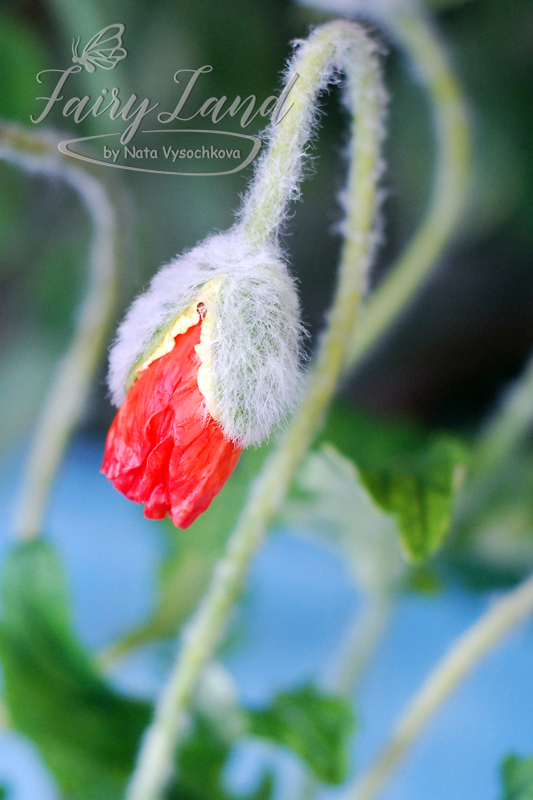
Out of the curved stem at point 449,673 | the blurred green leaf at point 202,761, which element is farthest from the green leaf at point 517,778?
the blurred green leaf at point 202,761

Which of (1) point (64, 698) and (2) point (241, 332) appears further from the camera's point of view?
(1) point (64, 698)

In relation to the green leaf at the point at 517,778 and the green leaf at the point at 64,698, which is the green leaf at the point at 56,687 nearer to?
the green leaf at the point at 64,698

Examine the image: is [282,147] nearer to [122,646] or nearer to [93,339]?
[93,339]

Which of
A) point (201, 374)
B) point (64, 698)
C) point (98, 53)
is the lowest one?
point (64, 698)

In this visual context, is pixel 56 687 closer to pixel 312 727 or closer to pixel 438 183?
pixel 312 727

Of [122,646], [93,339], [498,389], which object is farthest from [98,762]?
[498,389]

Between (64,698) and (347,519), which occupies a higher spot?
(347,519)

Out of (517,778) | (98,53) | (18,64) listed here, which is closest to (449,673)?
(517,778)
